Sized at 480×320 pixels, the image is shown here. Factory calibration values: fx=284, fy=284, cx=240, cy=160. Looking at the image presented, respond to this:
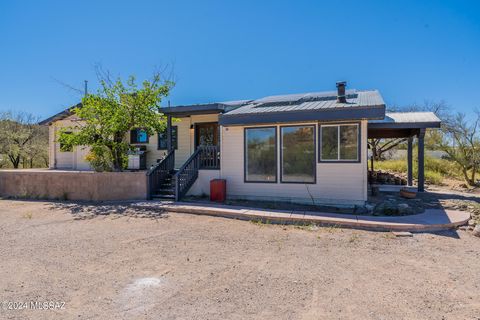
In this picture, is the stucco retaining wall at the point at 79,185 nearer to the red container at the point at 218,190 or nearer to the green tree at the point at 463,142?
the red container at the point at 218,190

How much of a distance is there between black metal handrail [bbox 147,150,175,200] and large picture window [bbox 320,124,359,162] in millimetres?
5572

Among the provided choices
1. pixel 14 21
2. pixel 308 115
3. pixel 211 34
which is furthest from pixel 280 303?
pixel 14 21

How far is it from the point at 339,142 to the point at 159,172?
6159mm

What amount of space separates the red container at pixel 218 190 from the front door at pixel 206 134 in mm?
3170

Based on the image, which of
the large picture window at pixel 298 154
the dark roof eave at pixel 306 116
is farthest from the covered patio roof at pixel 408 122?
the large picture window at pixel 298 154

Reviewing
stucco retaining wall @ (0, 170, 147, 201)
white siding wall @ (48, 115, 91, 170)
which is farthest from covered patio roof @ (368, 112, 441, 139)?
white siding wall @ (48, 115, 91, 170)

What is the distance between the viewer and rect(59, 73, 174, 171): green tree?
397 inches

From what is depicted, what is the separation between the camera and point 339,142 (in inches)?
318

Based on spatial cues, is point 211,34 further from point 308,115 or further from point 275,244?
point 275,244

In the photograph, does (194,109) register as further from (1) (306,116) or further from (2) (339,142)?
(2) (339,142)

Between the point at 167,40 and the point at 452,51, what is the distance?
1382cm

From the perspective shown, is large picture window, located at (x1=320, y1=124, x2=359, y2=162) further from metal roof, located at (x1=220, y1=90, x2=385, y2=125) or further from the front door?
the front door

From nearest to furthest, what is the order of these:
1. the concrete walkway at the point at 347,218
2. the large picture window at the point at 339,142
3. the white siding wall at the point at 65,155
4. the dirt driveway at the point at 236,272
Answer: the dirt driveway at the point at 236,272, the concrete walkway at the point at 347,218, the large picture window at the point at 339,142, the white siding wall at the point at 65,155

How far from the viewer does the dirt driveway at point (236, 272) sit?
2.94 m
